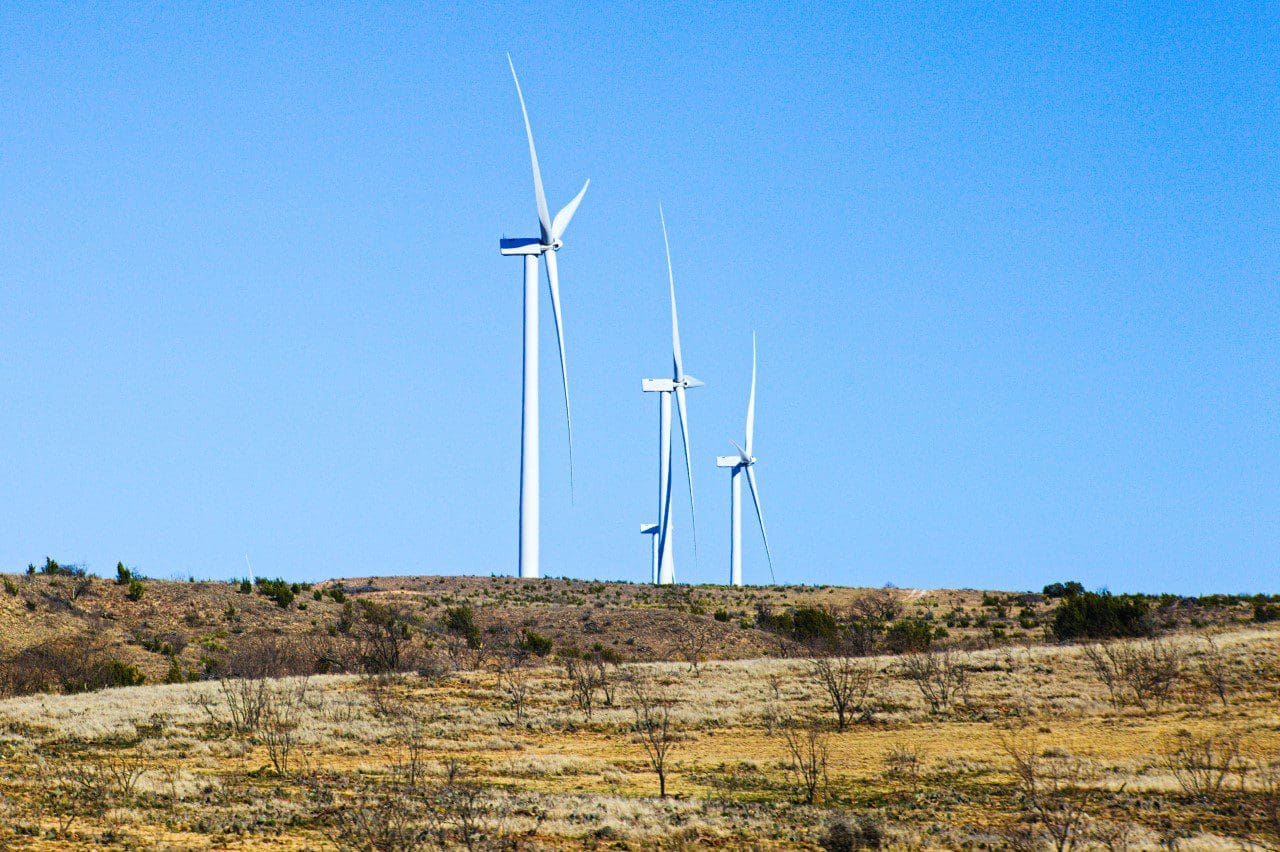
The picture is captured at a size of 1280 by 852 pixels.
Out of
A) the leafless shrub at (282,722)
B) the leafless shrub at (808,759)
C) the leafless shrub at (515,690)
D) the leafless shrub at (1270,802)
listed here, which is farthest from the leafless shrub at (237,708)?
the leafless shrub at (1270,802)

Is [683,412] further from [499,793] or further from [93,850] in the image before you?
[93,850]

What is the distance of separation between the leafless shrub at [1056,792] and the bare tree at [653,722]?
22.9 feet

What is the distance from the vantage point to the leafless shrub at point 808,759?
86.2 feet

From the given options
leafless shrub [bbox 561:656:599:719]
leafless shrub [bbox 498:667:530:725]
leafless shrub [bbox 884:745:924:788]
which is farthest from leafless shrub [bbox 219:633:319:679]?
leafless shrub [bbox 884:745:924:788]

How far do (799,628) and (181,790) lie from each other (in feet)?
147

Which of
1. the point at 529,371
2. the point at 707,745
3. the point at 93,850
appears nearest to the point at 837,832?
the point at 93,850

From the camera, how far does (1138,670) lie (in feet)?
136

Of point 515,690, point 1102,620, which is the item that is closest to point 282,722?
Result: point 515,690

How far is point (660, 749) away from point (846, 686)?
11387 millimetres

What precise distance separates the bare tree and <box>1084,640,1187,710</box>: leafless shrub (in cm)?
1292

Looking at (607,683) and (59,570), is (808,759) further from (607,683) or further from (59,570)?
(59,570)

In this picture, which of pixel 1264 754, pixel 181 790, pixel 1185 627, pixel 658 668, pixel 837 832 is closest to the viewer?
pixel 837 832

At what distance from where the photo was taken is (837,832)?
2131cm

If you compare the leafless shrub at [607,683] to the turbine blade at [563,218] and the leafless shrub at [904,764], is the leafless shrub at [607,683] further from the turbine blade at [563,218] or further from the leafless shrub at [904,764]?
the turbine blade at [563,218]
